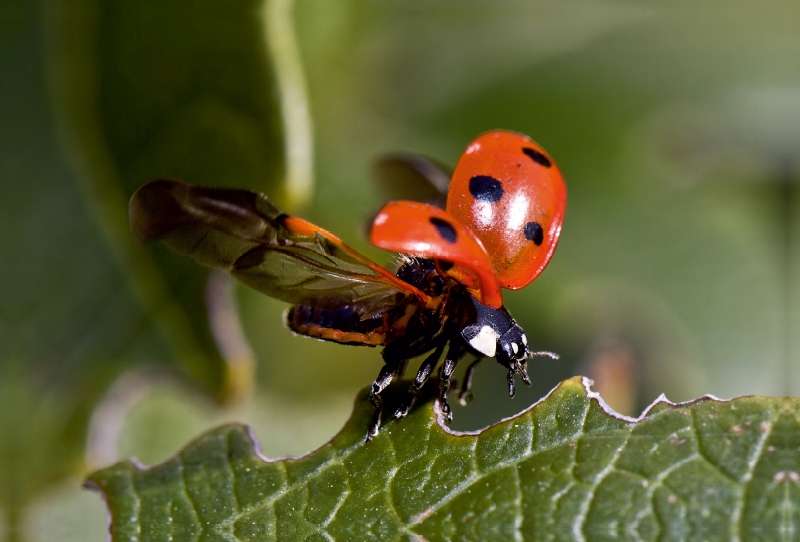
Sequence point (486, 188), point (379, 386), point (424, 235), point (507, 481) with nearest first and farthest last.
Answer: point (507, 481)
point (424, 235)
point (379, 386)
point (486, 188)

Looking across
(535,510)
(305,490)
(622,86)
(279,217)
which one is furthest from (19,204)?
(622,86)

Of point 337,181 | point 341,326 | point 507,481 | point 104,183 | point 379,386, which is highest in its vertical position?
point 337,181

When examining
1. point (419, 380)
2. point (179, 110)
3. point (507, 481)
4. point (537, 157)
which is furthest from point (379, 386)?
point (179, 110)

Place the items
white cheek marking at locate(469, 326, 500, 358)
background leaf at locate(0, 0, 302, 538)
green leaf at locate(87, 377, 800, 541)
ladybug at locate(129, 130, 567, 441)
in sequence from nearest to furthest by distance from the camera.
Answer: green leaf at locate(87, 377, 800, 541) → ladybug at locate(129, 130, 567, 441) → white cheek marking at locate(469, 326, 500, 358) → background leaf at locate(0, 0, 302, 538)

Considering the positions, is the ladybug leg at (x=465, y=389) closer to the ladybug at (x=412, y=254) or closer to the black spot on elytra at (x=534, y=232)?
the ladybug at (x=412, y=254)

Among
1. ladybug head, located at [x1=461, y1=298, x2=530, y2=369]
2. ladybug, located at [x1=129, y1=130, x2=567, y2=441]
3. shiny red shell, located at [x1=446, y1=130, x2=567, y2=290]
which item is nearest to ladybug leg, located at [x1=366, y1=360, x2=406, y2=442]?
ladybug, located at [x1=129, y1=130, x2=567, y2=441]

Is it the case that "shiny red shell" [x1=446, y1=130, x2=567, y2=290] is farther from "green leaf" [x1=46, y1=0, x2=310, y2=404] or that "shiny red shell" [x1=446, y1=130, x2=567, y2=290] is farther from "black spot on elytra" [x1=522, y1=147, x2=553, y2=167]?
"green leaf" [x1=46, y1=0, x2=310, y2=404]

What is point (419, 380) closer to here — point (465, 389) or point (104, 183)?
point (465, 389)
